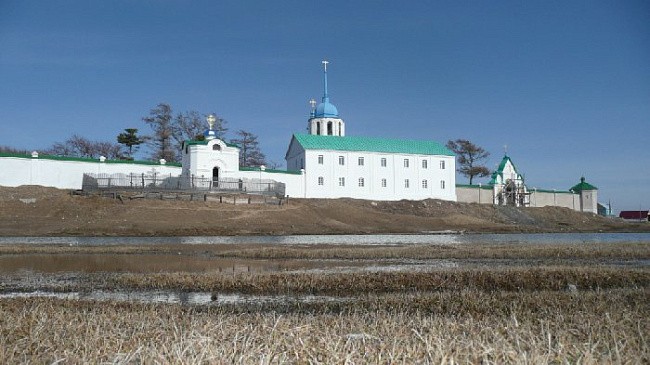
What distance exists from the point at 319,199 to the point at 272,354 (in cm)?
5395

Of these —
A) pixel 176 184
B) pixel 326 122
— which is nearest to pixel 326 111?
pixel 326 122

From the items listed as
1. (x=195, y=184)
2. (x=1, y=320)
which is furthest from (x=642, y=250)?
(x=195, y=184)

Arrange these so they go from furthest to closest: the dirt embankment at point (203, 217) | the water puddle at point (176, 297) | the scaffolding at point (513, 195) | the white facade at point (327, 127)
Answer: the scaffolding at point (513, 195) → the white facade at point (327, 127) → the dirt embankment at point (203, 217) → the water puddle at point (176, 297)

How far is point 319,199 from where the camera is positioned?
195 feet

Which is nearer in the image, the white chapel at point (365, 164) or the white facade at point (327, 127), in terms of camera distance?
the white chapel at point (365, 164)

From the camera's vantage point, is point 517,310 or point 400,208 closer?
point 517,310

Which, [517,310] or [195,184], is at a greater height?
[195,184]

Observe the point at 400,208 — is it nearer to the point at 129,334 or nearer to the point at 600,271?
the point at 600,271

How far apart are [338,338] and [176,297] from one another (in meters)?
7.26

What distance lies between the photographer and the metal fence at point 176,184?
4941 cm

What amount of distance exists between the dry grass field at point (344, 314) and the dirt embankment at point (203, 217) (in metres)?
18.2

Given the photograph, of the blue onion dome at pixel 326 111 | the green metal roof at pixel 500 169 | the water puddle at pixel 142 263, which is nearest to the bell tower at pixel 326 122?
the blue onion dome at pixel 326 111

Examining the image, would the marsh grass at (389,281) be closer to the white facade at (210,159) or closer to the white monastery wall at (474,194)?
the white facade at (210,159)

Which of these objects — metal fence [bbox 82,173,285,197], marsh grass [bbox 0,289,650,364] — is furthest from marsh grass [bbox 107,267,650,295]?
metal fence [bbox 82,173,285,197]
